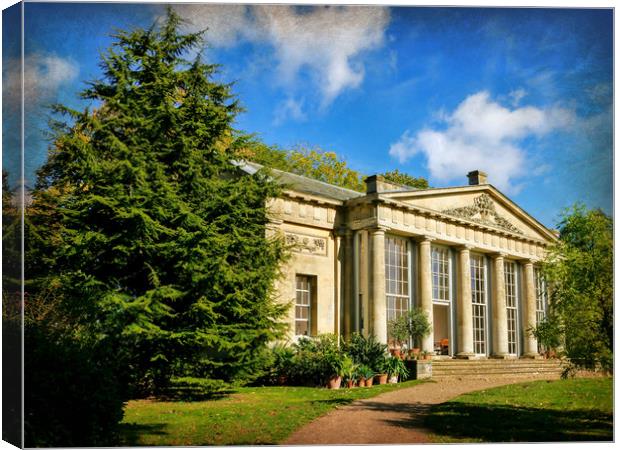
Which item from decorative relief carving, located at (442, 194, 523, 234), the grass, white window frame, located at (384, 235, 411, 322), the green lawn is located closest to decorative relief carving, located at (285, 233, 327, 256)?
white window frame, located at (384, 235, 411, 322)

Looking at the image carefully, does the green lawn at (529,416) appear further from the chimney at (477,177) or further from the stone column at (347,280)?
the chimney at (477,177)

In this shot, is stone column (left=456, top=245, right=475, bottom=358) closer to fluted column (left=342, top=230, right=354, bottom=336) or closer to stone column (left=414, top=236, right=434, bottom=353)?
stone column (left=414, top=236, right=434, bottom=353)

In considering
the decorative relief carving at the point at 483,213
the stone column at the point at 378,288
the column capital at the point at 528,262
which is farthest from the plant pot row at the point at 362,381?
the column capital at the point at 528,262

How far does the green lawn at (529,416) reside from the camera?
9602mm

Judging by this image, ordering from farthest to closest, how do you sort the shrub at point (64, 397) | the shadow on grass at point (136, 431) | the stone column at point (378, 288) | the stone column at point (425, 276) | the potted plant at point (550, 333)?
the stone column at point (425, 276), the stone column at point (378, 288), the potted plant at point (550, 333), the shadow on grass at point (136, 431), the shrub at point (64, 397)

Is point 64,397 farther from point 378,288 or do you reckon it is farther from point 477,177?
point 477,177

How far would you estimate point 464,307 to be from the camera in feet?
75.2

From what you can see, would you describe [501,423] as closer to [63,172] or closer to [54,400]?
[54,400]

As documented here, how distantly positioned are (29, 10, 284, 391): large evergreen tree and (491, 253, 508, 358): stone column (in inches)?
507

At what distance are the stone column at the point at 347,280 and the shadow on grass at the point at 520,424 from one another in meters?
8.70

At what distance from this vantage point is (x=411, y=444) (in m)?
9.33

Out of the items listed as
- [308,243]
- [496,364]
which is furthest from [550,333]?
[496,364]

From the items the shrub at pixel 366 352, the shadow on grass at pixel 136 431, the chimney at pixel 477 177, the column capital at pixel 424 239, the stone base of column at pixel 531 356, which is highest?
the chimney at pixel 477 177

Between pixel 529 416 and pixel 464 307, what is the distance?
474 inches
